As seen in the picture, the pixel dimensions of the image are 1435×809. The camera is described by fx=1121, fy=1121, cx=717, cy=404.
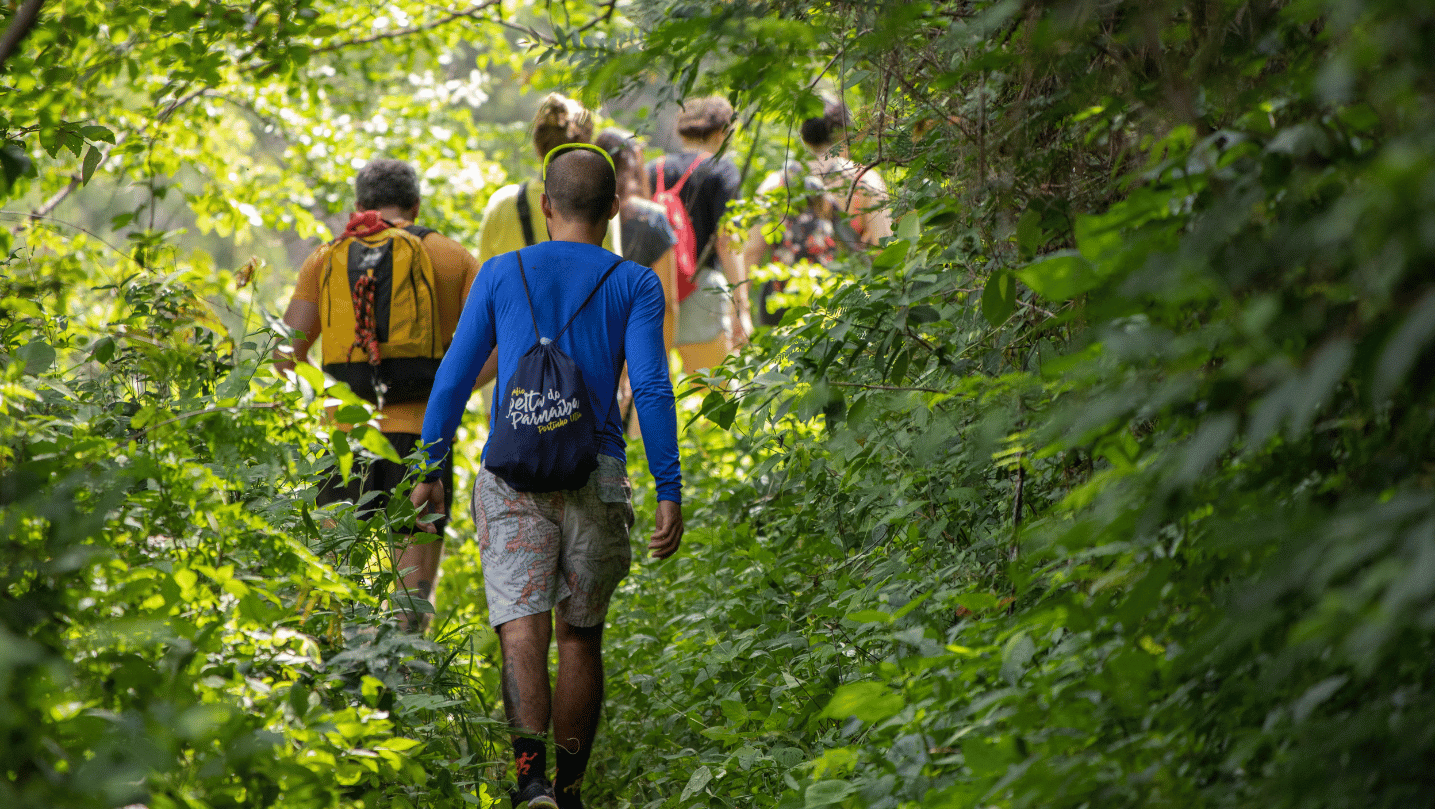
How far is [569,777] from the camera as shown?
10.9 feet

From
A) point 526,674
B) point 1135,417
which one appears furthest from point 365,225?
point 1135,417

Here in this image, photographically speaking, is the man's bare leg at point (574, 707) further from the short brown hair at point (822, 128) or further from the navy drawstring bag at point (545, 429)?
the short brown hair at point (822, 128)

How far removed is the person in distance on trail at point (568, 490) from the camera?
3238mm

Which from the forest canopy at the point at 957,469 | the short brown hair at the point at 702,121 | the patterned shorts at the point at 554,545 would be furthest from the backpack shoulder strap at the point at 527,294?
the short brown hair at the point at 702,121

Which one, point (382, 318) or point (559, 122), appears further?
point (559, 122)

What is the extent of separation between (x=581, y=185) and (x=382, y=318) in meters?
1.29

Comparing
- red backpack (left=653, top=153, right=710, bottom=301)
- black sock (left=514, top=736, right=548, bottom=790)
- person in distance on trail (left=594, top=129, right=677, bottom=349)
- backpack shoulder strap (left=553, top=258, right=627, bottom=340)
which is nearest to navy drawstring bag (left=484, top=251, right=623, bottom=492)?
backpack shoulder strap (left=553, top=258, right=627, bottom=340)

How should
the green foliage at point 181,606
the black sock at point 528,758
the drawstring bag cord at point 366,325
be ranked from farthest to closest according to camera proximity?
the drawstring bag cord at point 366,325
the black sock at point 528,758
the green foliage at point 181,606

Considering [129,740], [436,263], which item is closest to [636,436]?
[436,263]

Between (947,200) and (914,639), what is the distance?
109 cm

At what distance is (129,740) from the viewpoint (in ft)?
4.45

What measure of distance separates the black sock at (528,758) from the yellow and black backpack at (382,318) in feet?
5.73

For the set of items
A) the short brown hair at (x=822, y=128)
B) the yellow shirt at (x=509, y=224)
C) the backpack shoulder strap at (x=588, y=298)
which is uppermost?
the short brown hair at (x=822, y=128)

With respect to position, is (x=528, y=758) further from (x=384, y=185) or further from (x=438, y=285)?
(x=384, y=185)
